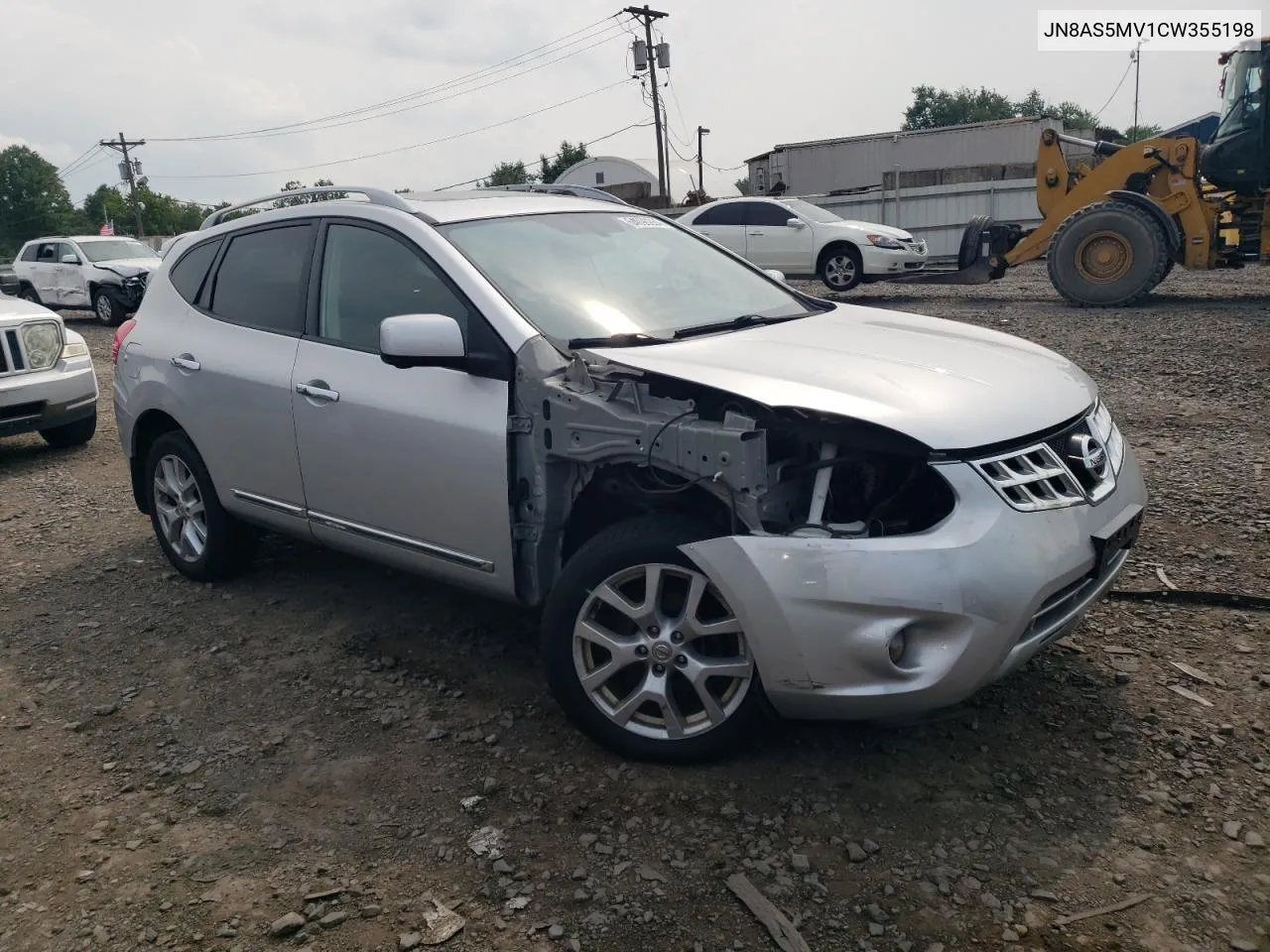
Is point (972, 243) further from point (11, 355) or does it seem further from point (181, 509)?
point (181, 509)

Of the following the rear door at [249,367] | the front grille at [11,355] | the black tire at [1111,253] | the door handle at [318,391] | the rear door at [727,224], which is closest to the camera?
the door handle at [318,391]

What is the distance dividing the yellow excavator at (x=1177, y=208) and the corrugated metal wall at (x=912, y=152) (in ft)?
66.3

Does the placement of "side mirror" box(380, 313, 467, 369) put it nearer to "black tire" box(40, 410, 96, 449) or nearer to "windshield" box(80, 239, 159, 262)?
"black tire" box(40, 410, 96, 449)

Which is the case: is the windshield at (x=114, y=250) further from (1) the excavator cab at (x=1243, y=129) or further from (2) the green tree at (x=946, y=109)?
(2) the green tree at (x=946, y=109)

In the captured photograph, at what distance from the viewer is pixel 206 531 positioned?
188 inches

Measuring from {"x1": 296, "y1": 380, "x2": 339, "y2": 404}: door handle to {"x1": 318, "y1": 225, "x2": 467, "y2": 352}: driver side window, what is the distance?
185 millimetres

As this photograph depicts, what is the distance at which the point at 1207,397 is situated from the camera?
24.2 ft

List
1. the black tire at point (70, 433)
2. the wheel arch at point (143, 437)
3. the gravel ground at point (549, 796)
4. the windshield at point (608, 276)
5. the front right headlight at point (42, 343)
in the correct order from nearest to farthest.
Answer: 1. the gravel ground at point (549, 796)
2. the windshield at point (608, 276)
3. the wheel arch at point (143, 437)
4. the front right headlight at point (42, 343)
5. the black tire at point (70, 433)

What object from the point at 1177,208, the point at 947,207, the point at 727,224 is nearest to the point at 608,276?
the point at 1177,208

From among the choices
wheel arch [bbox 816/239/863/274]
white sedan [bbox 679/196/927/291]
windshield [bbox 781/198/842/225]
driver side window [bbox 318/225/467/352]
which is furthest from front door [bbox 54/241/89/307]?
driver side window [bbox 318/225/467/352]

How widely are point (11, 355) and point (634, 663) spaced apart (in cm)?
641

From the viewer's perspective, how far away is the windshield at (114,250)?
18.0 metres

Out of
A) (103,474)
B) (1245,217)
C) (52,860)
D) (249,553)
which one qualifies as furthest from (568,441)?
(1245,217)

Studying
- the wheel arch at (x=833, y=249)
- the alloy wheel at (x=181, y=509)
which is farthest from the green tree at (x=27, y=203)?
the alloy wheel at (x=181, y=509)
